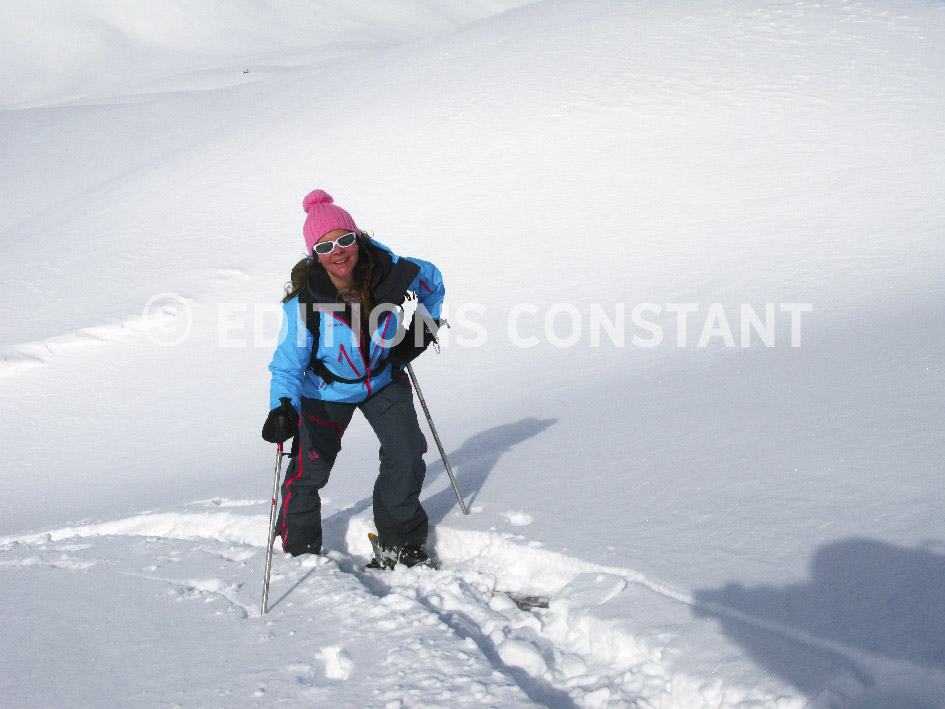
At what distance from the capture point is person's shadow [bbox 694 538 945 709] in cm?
181

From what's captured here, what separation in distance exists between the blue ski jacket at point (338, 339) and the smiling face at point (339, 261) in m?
0.04

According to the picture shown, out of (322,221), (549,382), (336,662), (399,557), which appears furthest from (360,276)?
(549,382)

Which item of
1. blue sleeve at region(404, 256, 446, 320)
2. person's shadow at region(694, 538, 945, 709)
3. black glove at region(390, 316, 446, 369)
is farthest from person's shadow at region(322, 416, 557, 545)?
person's shadow at region(694, 538, 945, 709)

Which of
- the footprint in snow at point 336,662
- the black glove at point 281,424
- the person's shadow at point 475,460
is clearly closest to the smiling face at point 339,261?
the black glove at point 281,424

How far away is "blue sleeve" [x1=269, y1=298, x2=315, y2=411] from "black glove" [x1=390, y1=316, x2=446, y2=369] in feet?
1.31

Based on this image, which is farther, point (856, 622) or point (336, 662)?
point (336, 662)

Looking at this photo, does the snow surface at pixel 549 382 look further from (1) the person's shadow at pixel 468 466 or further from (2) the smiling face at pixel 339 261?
(2) the smiling face at pixel 339 261

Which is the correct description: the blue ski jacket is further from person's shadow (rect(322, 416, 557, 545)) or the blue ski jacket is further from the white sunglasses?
person's shadow (rect(322, 416, 557, 545))

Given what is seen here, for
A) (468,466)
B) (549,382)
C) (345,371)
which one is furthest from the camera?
(549,382)

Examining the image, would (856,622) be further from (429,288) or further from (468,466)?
(468,466)

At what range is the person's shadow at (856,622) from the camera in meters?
1.81

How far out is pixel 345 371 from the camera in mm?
3121

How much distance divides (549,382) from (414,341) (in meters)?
2.13

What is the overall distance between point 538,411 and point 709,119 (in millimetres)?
6060
